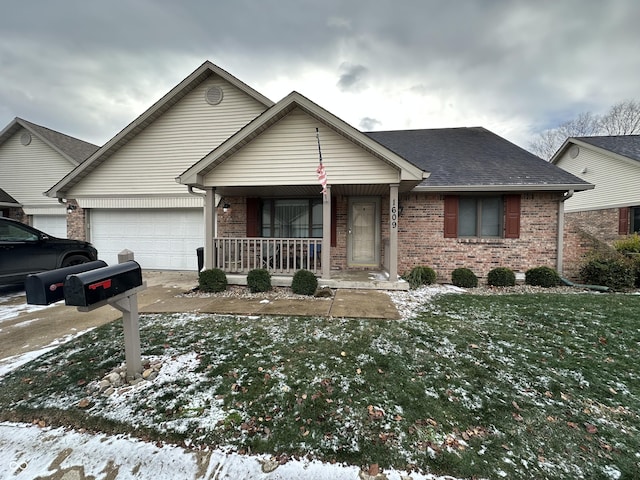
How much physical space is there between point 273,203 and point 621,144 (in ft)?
55.5

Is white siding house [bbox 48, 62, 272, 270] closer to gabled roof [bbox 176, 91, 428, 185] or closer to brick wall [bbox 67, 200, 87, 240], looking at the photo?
brick wall [bbox 67, 200, 87, 240]

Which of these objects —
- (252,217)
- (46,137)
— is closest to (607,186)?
(252,217)

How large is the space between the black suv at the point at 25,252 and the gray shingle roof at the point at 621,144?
20.4 meters

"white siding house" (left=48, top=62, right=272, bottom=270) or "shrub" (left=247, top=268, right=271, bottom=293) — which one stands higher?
"white siding house" (left=48, top=62, right=272, bottom=270)

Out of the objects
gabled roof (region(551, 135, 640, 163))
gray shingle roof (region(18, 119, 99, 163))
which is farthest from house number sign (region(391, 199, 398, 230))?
gray shingle roof (region(18, 119, 99, 163))

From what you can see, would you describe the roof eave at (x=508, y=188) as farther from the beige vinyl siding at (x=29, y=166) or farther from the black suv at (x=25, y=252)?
the beige vinyl siding at (x=29, y=166)

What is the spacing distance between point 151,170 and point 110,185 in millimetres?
1475

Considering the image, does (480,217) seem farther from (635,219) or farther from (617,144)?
(617,144)

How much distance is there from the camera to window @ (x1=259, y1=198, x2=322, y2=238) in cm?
859

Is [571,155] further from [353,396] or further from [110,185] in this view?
[110,185]

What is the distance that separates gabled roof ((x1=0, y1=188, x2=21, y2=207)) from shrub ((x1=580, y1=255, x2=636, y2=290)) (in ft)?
66.4

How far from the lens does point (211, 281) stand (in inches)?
246

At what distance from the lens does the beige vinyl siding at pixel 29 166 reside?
11086 millimetres

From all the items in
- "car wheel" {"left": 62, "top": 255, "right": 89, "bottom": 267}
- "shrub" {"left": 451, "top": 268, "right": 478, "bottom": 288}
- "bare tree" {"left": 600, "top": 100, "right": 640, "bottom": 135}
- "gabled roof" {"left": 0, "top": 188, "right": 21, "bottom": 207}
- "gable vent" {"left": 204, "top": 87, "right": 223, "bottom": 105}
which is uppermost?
"bare tree" {"left": 600, "top": 100, "right": 640, "bottom": 135}
